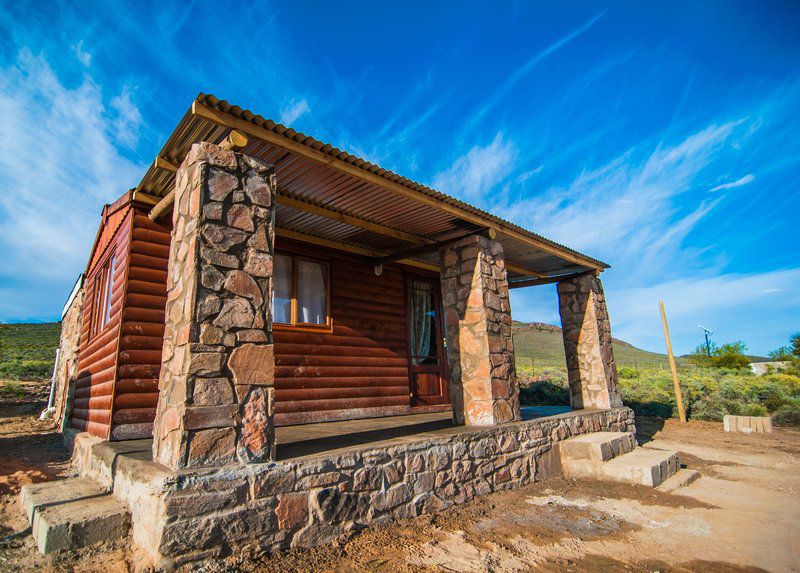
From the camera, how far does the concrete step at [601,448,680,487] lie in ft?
16.5

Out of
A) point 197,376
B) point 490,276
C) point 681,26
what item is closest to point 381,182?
point 490,276

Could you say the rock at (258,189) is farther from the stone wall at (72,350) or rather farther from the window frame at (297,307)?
the stone wall at (72,350)

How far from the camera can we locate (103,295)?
271 inches

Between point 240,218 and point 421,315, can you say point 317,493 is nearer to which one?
point 240,218

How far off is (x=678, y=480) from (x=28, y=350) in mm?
34484

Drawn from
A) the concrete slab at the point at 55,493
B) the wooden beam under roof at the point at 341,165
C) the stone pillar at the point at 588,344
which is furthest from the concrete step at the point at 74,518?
the stone pillar at the point at 588,344

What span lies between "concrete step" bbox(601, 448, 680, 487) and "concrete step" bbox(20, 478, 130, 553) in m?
5.10

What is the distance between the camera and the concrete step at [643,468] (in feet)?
16.5

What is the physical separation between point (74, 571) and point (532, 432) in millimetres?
4676

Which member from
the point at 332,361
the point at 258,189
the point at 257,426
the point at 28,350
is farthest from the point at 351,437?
Answer: the point at 28,350

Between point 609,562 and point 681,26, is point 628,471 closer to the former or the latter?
point 609,562

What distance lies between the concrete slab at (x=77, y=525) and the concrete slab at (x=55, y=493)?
0.18 metres

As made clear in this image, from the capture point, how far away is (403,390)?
770 centimetres

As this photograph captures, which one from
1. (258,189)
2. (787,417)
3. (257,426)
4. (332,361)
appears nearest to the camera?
(257,426)
